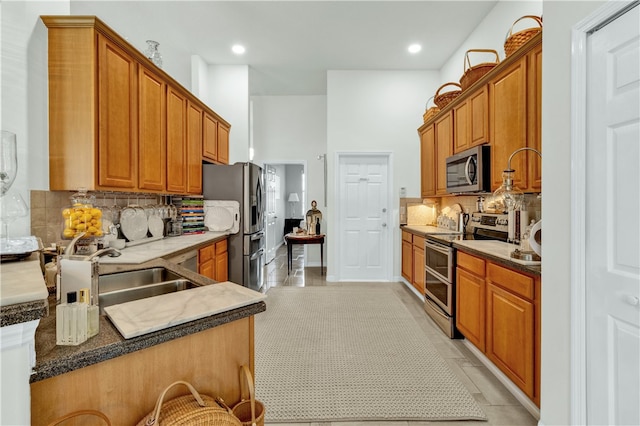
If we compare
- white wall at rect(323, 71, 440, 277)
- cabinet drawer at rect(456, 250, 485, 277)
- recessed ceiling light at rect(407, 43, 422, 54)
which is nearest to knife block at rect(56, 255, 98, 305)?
cabinet drawer at rect(456, 250, 485, 277)

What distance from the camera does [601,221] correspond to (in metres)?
1.31

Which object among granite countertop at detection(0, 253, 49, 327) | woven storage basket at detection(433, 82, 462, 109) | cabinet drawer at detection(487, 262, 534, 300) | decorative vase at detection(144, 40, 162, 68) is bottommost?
cabinet drawer at detection(487, 262, 534, 300)

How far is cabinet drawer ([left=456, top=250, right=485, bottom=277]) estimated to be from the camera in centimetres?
242

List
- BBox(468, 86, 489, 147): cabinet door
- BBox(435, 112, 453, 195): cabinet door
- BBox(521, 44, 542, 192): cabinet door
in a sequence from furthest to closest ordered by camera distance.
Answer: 1. BBox(435, 112, 453, 195): cabinet door
2. BBox(468, 86, 489, 147): cabinet door
3. BBox(521, 44, 542, 192): cabinet door

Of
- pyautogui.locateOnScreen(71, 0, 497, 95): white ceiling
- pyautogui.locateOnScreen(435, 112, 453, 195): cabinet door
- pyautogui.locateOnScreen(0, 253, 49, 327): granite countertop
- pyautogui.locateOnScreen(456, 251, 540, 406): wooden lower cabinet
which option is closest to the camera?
pyautogui.locateOnScreen(0, 253, 49, 327): granite countertop

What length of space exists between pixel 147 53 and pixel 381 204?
3688 mm

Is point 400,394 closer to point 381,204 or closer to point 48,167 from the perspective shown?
point 48,167

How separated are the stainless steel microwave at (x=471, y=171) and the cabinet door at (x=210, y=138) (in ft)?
9.81

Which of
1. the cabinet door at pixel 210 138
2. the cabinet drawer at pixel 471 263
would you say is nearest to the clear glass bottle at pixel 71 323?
the cabinet drawer at pixel 471 263

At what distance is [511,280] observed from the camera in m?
2.01

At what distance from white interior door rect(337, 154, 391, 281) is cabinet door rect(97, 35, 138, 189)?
10.4 feet

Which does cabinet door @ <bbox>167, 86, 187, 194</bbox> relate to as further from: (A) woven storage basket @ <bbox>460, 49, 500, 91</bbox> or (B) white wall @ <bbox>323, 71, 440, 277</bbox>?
(A) woven storage basket @ <bbox>460, 49, 500, 91</bbox>

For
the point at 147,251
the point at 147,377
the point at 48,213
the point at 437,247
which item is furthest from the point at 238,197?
the point at 147,377

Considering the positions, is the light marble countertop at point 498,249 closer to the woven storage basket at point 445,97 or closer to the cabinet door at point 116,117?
the woven storage basket at point 445,97
